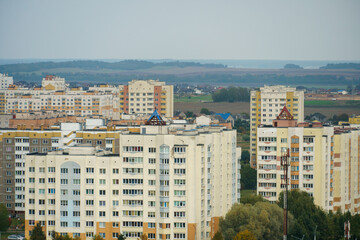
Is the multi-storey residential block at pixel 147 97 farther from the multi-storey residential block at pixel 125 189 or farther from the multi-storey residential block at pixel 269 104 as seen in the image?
the multi-storey residential block at pixel 125 189

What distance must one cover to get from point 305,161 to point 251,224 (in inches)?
489

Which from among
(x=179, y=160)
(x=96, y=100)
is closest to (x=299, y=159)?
(x=179, y=160)

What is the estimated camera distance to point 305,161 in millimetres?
62312

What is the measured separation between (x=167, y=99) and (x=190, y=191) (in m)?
79.3

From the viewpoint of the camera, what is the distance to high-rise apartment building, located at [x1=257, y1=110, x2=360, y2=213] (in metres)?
62.3

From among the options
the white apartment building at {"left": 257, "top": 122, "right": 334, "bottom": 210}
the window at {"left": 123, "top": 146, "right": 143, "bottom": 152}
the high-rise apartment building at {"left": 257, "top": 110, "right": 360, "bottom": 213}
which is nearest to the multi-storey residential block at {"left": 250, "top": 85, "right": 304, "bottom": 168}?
the high-rise apartment building at {"left": 257, "top": 110, "right": 360, "bottom": 213}

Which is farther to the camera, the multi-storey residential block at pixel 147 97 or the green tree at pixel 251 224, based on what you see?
the multi-storey residential block at pixel 147 97

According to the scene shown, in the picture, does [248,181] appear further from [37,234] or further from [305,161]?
[37,234]

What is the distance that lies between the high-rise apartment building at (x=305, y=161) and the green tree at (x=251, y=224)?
351 inches

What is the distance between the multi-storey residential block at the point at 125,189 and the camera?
50531 millimetres

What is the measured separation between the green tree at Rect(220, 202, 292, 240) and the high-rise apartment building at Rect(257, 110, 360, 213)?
892 centimetres

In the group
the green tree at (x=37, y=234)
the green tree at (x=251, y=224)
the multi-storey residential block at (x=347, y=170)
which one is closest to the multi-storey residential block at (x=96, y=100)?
the multi-storey residential block at (x=347, y=170)

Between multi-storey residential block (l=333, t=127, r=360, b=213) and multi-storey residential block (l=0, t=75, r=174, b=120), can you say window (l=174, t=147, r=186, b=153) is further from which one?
multi-storey residential block (l=0, t=75, r=174, b=120)

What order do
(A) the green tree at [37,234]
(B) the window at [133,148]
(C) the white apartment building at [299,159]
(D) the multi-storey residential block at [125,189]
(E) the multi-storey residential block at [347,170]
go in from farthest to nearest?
1. (E) the multi-storey residential block at [347,170]
2. (C) the white apartment building at [299,159]
3. (B) the window at [133,148]
4. (D) the multi-storey residential block at [125,189]
5. (A) the green tree at [37,234]
